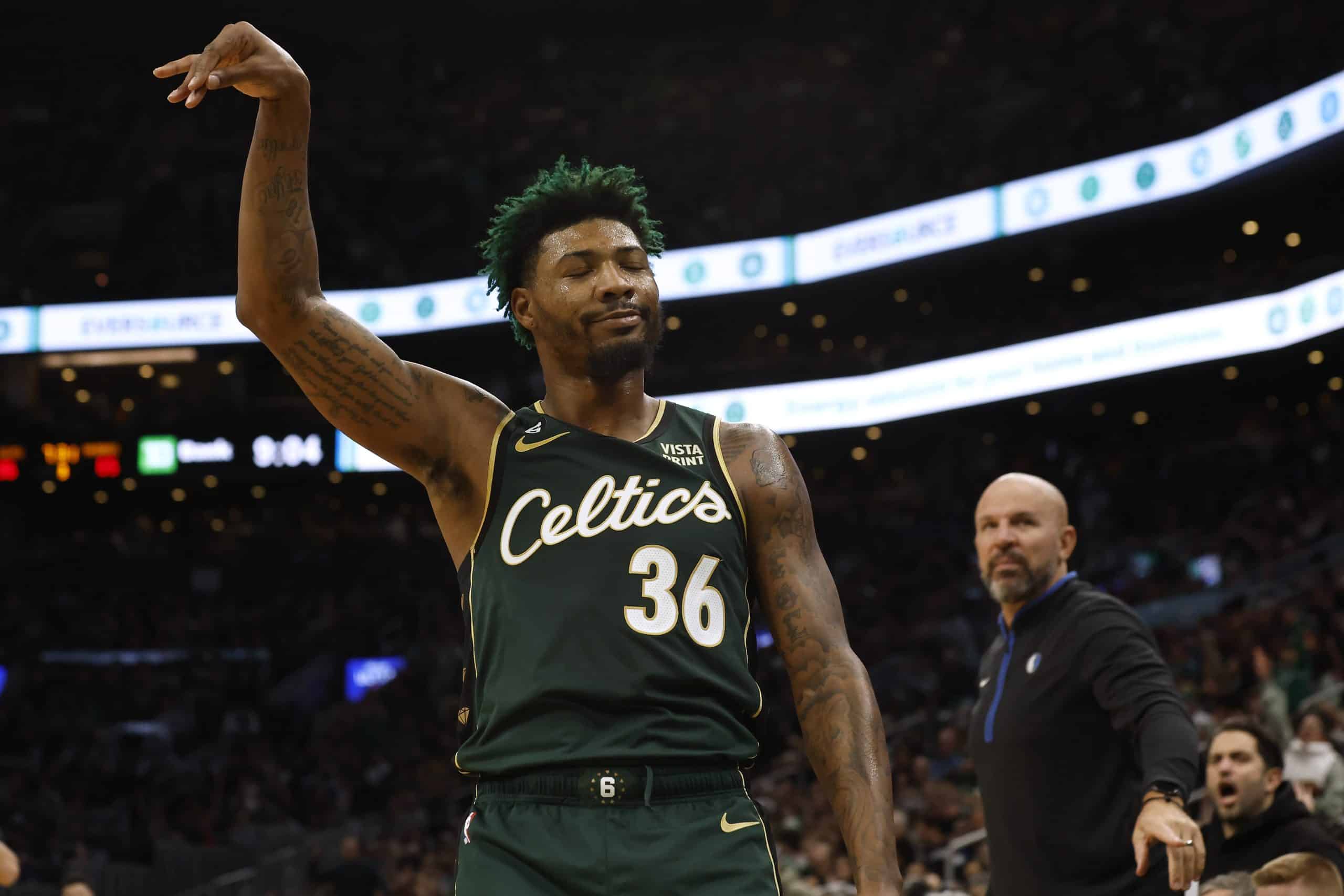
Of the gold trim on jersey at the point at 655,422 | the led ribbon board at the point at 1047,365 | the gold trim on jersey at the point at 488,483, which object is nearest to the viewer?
the gold trim on jersey at the point at 488,483

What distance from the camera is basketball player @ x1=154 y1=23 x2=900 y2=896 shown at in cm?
255

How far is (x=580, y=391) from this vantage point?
9.73ft

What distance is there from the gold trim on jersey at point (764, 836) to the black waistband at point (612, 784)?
0.10m

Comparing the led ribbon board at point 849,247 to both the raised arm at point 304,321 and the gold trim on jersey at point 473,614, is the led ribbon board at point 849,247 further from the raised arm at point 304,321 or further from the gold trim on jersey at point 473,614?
the gold trim on jersey at point 473,614

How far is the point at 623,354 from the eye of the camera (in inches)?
113

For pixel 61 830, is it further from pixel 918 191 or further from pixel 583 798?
pixel 583 798

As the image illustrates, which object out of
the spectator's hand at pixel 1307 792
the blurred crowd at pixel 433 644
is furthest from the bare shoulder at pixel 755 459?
the blurred crowd at pixel 433 644

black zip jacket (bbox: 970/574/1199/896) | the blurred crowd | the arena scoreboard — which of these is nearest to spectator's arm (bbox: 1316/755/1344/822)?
the blurred crowd

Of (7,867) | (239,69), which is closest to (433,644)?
(7,867)

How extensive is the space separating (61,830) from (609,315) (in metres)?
17.8

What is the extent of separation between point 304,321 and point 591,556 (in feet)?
2.27

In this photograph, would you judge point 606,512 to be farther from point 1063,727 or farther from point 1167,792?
point 1063,727

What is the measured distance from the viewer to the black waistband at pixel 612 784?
8.34ft

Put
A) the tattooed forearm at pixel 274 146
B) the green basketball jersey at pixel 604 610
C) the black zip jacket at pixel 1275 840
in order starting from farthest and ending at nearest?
1. the black zip jacket at pixel 1275 840
2. the tattooed forearm at pixel 274 146
3. the green basketball jersey at pixel 604 610
